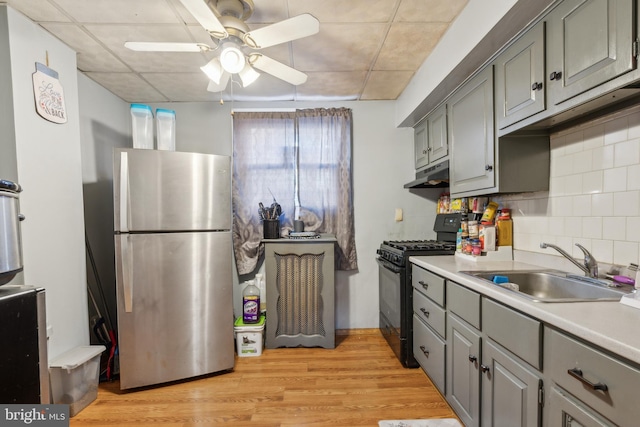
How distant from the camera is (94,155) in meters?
2.35

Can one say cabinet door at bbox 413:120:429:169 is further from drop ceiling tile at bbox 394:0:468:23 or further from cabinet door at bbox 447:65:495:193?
drop ceiling tile at bbox 394:0:468:23

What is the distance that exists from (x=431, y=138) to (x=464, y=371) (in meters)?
1.84

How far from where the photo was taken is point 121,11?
1610 mm

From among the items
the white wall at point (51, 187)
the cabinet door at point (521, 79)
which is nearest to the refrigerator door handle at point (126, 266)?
the white wall at point (51, 187)

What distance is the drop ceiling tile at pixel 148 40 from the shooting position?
5.79 feet

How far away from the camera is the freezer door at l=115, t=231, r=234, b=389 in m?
1.93

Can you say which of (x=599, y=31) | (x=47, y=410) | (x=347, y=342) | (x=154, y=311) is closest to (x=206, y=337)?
(x=154, y=311)

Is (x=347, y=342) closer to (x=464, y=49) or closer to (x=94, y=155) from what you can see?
(x=464, y=49)

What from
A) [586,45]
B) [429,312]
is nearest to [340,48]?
[586,45]

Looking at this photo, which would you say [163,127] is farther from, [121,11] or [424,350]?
[424,350]

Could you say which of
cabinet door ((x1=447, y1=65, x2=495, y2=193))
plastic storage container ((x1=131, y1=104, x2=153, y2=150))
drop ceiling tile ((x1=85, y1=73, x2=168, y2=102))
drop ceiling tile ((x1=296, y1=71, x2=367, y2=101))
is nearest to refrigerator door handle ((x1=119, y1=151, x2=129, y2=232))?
plastic storage container ((x1=131, y1=104, x2=153, y2=150))

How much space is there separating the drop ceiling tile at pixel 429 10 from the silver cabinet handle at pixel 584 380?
182cm

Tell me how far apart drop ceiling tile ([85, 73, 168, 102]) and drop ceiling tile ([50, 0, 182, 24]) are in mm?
693

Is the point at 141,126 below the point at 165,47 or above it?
below
